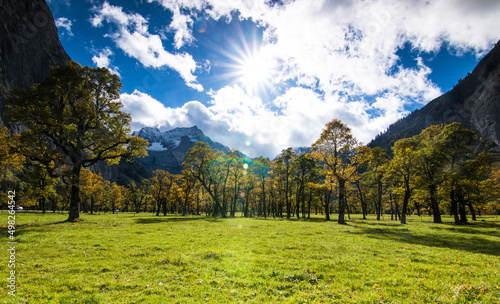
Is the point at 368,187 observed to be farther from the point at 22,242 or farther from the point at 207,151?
the point at 22,242

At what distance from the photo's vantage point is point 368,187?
62.8 m

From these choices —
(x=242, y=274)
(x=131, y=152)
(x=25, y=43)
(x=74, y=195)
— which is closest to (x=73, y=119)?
(x=131, y=152)

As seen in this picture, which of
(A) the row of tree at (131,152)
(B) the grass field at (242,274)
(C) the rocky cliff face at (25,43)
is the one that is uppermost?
(C) the rocky cliff face at (25,43)

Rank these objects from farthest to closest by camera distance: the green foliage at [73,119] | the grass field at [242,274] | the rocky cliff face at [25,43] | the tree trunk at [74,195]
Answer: the rocky cliff face at [25,43] → the tree trunk at [74,195] → the green foliage at [73,119] → the grass field at [242,274]

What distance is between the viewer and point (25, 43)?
10569 cm

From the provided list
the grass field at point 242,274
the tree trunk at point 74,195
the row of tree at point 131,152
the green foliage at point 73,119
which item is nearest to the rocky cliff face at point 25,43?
the row of tree at point 131,152

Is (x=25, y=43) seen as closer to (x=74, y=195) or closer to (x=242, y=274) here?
(x=74, y=195)

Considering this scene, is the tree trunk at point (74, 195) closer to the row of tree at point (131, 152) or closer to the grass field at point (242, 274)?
the row of tree at point (131, 152)

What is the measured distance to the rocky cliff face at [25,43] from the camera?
92275mm

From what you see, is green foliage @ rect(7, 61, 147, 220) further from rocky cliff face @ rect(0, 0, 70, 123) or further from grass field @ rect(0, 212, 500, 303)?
rocky cliff face @ rect(0, 0, 70, 123)

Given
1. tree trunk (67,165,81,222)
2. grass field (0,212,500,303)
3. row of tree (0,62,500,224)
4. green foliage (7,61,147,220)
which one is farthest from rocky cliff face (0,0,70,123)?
grass field (0,212,500,303)

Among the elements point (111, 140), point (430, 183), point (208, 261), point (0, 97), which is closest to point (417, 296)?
point (208, 261)

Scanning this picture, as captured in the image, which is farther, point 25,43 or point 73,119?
point 25,43

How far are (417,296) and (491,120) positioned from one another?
234811mm
